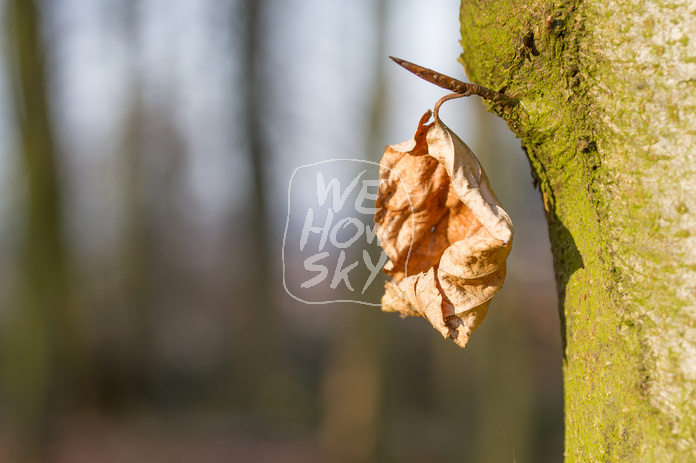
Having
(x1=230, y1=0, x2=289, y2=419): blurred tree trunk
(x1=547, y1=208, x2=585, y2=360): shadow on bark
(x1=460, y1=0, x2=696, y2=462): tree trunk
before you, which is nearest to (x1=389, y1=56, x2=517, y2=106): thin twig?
(x1=460, y1=0, x2=696, y2=462): tree trunk

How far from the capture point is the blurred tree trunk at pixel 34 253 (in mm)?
6703

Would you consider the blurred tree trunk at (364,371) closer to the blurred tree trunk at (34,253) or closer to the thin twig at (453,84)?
the blurred tree trunk at (34,253)

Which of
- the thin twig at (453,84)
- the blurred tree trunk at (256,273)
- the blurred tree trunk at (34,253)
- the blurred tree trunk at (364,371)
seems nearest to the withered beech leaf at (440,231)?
the thin twig at (453,84)

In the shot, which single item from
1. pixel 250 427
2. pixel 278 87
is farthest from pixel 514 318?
pixel 250 427

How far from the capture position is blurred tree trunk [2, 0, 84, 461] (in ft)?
22.0

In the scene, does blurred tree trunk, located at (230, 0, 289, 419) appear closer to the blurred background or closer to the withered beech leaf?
the blurred background

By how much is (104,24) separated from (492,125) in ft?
26.0

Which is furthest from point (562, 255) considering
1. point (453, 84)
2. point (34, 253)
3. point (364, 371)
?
point (34, 253)

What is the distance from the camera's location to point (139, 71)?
1052 centimetres

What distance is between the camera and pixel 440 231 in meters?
1.03

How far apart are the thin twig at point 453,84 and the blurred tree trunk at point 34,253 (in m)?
7.44

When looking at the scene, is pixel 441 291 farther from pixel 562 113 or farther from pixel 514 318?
pixel 514 318

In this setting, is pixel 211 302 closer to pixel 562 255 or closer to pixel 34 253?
pixel 34 253

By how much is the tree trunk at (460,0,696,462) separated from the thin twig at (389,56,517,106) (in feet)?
0.07
